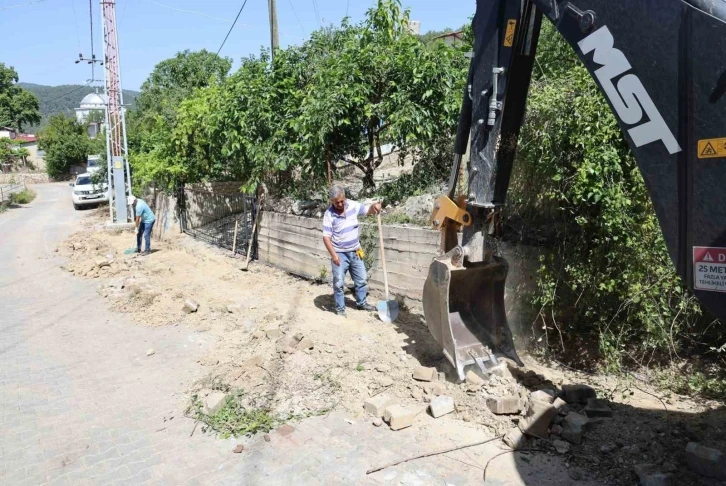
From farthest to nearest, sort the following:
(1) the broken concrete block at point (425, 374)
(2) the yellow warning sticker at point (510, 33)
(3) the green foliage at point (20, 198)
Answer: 1. (3) the green foliage at point (20, 198)
2. (1) the broken concrete block at point (425, 374)
3. (2) the yellow warning sticker at point (510, 33)

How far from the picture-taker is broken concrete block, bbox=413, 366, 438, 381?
491 cm

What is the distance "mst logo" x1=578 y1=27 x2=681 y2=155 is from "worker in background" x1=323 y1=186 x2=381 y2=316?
4148 millimetres

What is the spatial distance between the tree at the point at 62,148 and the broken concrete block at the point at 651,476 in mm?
52325

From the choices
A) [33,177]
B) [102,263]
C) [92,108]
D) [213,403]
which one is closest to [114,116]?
[102,263]

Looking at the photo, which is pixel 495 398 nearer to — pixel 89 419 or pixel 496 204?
pixel 496 204

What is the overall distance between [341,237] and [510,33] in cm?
364

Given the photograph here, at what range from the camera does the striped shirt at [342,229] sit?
708 cm

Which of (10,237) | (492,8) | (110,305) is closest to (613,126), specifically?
(492,8)

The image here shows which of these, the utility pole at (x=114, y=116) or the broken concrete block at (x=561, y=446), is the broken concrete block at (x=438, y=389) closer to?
the broken concrete block at (x=561, y=446)

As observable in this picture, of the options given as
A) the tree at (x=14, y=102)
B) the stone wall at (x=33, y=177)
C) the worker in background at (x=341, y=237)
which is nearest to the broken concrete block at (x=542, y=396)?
the worker in background at (x=341, y=237)

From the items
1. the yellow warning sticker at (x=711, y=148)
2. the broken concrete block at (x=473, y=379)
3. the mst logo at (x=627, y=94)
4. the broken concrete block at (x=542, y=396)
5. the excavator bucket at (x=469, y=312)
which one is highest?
the mst logo at (x=627, y=94)

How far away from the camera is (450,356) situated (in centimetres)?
463

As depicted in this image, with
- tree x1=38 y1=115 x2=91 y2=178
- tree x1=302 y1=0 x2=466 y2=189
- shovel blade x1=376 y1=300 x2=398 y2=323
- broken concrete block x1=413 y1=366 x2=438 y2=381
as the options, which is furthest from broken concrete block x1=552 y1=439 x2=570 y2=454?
tree x1=38 y1=115 x2=91 y2=178

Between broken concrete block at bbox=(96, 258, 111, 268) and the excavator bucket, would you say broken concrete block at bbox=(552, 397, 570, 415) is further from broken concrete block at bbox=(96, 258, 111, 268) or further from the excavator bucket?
broken concrete block at bbox=(96, 258, 111, 268)
